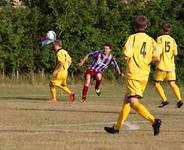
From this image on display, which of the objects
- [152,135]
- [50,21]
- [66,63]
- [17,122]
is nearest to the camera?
[152,135]

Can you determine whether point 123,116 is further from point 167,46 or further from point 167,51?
point 167,51

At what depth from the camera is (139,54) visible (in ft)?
39.9

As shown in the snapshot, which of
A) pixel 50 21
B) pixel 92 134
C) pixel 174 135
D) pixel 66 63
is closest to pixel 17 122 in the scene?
pixel 92 134

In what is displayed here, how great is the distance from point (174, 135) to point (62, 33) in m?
26.2

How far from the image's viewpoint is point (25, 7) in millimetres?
38625

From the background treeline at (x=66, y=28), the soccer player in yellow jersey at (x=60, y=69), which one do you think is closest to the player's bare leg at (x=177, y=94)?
the soccer player in yellow jersey at (x=60, y=69)

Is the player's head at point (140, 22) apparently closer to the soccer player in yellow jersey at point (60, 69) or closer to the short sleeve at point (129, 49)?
the short sleeve at point (129, 49)

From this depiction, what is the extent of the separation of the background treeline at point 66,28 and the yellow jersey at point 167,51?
18.9 meters

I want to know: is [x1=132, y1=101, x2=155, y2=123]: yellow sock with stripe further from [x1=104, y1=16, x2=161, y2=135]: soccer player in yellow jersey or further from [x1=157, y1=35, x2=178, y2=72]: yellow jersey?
[x1=157, y1=35, x2=178, y2=72]: yellow jersey

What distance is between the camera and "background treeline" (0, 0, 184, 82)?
37625 mm

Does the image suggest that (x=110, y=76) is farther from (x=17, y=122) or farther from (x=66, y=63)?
(x=17, y=122)

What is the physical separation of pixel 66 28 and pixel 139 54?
2568cm

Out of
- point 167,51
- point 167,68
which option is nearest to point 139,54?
point 167,51

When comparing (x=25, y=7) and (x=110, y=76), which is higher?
(x=25, y=7)
